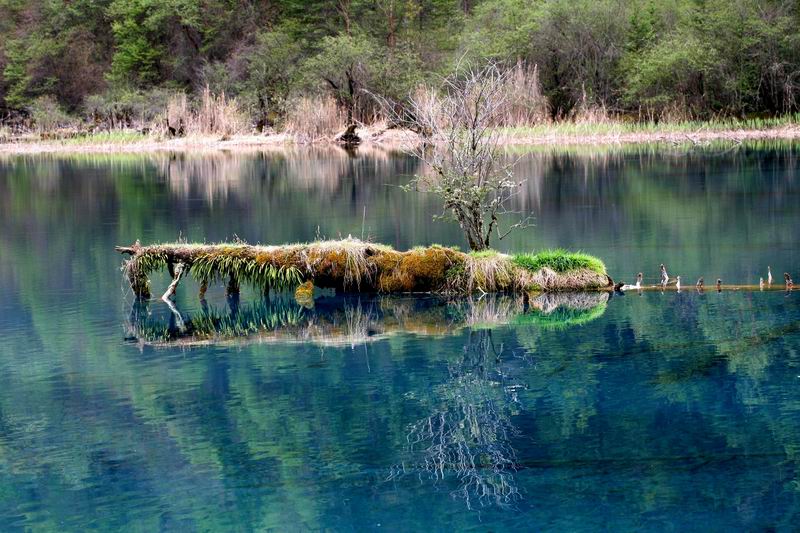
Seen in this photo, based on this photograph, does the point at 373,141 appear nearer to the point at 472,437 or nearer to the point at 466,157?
the point at 466,157

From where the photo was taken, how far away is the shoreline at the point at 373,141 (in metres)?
47.8

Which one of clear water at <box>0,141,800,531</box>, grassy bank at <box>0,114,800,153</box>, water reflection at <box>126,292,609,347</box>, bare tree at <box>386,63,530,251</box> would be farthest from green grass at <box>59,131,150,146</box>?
water reflection at <box>126,292,609,347</box>

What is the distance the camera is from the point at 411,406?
1048 cm

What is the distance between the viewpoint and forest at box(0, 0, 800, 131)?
49.7 metres

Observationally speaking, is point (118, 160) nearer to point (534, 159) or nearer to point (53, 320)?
point (534, 159)

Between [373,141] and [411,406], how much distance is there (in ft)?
151

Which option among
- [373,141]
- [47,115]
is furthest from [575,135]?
[47,115]

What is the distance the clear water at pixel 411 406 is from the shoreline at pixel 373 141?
24038 mm

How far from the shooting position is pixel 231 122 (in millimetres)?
58781

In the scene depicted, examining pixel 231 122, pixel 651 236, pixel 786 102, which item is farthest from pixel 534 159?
pixel 231 122

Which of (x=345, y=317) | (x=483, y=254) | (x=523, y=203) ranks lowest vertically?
(x=345, y=317)

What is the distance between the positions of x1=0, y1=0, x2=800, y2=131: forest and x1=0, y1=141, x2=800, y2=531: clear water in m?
30.8

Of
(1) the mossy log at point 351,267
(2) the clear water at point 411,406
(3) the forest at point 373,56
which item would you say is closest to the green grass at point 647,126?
(3) the forest at point 373,56

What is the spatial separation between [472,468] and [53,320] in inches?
333
